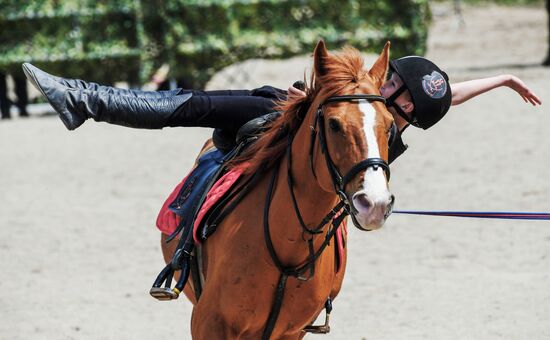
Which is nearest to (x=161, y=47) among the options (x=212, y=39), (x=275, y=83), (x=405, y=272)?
(x=212, y=39)

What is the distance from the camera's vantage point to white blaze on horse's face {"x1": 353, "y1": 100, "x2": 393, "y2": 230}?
3266 millimetres

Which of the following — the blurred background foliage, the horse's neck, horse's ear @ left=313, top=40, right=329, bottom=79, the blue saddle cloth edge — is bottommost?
the blurred background foliage

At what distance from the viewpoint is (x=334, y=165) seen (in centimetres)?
352

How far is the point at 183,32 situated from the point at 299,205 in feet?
37.6

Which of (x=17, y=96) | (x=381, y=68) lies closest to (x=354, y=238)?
(x=381, y=68)

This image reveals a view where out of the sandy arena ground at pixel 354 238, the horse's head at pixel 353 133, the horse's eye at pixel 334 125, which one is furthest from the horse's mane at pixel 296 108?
the sandy arena ground at pixel 354 238

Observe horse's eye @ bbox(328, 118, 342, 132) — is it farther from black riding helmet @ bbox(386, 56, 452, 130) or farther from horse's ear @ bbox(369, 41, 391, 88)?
black riding helmet @ bbox(386, 56, 452, 130)

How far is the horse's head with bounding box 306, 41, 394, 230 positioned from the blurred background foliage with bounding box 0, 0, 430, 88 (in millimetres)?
11471

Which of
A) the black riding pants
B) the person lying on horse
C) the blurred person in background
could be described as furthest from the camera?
the blurred person in background

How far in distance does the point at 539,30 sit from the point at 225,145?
17.5 meters

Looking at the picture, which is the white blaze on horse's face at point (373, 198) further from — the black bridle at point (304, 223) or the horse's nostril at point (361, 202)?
the black bridle at point (304, 223)

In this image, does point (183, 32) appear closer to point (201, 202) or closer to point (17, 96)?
point (17, 96)

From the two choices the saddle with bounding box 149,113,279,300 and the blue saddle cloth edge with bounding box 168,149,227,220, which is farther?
the blue saddle cloth edge with bounding box 168,149,227,220

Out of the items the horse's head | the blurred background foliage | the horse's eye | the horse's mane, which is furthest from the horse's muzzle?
the blurred background foliage
